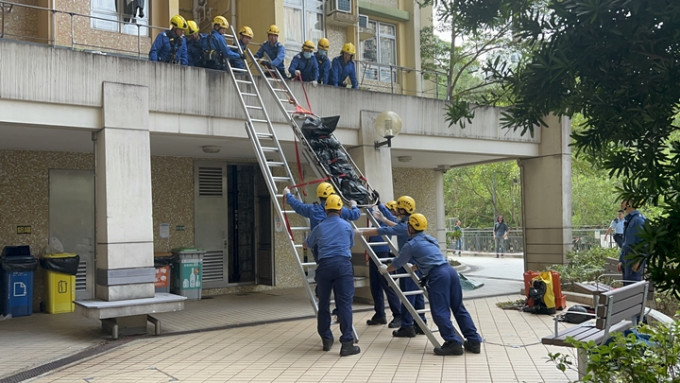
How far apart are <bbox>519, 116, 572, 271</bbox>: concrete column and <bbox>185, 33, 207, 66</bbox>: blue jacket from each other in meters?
7.25

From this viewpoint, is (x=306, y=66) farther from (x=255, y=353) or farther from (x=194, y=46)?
(x=255, y=353)

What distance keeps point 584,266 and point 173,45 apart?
28.0 ft

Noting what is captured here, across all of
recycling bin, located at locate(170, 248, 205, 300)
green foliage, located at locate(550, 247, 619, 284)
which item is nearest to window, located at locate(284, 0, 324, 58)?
recycling bin, located at locate(170, 248, 205, 300)

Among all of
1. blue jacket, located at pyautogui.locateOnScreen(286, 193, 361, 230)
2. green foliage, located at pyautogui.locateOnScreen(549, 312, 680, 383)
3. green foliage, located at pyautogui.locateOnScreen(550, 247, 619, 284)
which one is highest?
blue jacket, located at pyautogui.locateOnScreen(286, 193, 361, 230)

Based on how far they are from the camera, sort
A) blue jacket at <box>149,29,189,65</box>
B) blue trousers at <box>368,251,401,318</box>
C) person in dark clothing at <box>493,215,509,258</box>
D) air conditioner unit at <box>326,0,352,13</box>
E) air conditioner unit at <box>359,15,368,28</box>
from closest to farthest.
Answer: blue trousers at <box>368,251,401,318</box> < blue jacket at <box>149,29,189,65</box> < air conditioner unit at <box>326,0,352,13</box> < air conditioner unit at <box>359,15,368,28</box> < person in dark clothing at <box>493,215,509,258</box>

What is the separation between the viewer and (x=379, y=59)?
19.3 meters

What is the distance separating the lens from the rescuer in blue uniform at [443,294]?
6.97 meters

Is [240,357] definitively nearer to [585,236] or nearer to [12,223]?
[12,223]

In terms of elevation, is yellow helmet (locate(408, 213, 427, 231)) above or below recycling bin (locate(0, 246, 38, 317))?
above

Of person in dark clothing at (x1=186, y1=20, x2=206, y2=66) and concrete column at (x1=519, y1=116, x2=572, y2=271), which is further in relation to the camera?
concrete column at (x1=519, y1=116, x2=572, y2=271)

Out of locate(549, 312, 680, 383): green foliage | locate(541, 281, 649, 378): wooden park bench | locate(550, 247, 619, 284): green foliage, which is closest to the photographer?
locate(549, 312, 680, 383): green foliage

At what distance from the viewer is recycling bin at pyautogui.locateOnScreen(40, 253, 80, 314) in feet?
34.8

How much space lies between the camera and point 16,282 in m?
10.2

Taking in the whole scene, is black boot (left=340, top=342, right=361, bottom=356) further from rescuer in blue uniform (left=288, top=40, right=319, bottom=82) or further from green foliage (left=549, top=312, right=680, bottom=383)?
rescuer in blue uniform (left=288, top=40, right=319, bottom=82)
